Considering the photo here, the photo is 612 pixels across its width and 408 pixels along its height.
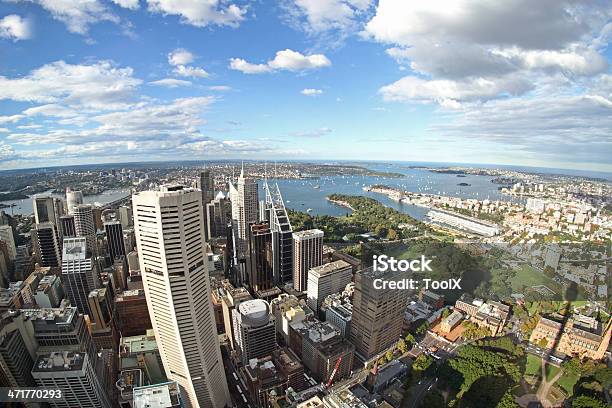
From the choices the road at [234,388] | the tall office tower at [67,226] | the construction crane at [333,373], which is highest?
the tall office tower at [67,226]

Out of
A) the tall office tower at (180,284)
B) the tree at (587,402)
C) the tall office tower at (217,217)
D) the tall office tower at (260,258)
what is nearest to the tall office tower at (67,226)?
A: the tall office tower at (217,217)

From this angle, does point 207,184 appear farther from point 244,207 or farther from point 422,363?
point 422,363

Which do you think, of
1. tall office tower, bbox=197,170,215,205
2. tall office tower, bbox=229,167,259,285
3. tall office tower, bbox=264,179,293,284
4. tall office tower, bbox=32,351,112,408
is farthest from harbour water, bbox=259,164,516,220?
tall office tower, bbox=32,351,112,408

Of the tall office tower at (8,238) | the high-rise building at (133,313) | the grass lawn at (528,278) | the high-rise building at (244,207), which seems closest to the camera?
the high-rise building at (133,313)

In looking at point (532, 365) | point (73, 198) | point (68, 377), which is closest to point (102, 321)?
point (68, 377)

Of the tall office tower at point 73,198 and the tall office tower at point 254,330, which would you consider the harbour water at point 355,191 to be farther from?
the tall office tower at point 254,330

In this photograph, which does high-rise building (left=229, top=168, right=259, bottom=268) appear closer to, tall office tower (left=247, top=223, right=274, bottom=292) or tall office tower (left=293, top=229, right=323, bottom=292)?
tall office tower (left=247, top=223, right=274, bottom=292)
